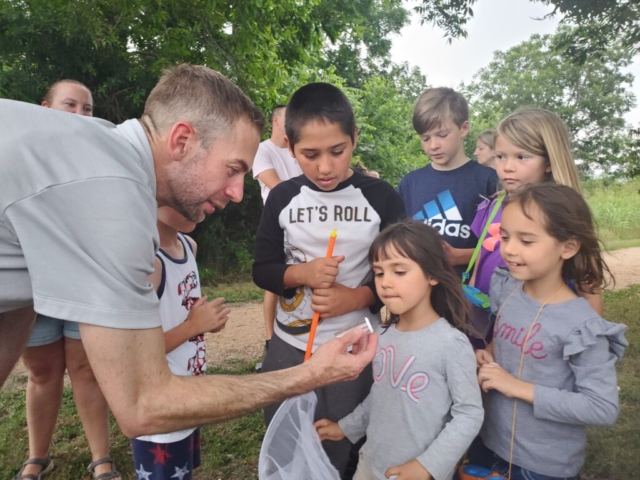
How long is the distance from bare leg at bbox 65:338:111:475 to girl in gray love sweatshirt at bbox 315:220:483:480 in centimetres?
129

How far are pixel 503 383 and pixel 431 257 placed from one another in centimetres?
48

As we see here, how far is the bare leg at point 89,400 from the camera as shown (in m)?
2.52

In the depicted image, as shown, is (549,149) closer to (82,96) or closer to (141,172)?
(141,172)

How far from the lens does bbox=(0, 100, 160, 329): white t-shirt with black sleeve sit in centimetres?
121

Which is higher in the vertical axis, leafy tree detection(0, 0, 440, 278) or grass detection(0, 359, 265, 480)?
leafy tree detection(0, 0, 440, 278)

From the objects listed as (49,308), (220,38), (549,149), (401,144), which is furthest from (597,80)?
(49,308)

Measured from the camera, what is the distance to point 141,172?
1.38 meters

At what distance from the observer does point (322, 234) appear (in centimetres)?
202

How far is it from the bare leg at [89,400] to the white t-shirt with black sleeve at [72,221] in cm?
140

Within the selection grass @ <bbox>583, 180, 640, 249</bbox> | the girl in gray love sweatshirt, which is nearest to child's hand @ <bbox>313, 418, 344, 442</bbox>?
the girl in gray love sweatshirt

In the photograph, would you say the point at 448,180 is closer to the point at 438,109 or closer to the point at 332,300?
the point at 438,109

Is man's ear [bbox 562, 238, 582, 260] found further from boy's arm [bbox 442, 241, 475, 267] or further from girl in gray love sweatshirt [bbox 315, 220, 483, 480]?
boy's arm [bbox 442, 241, 475, 267]

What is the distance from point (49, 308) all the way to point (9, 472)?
2.12 m

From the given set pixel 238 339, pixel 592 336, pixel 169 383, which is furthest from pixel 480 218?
pixel 238 339
